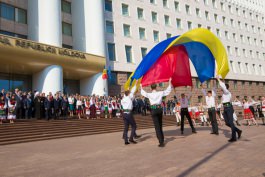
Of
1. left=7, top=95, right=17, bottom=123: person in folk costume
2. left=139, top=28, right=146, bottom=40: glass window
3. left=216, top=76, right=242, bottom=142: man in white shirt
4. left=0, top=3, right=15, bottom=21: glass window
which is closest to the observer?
left=216, top=76, right=242, bottom=142: man in white shirt

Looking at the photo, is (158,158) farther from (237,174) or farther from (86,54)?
(86,54)

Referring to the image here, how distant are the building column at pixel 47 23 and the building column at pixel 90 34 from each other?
15.1ft

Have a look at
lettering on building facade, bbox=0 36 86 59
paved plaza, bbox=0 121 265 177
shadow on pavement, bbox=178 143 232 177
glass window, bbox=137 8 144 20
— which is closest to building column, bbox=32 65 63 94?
lettering on building facade, bbox=0 36 86 59

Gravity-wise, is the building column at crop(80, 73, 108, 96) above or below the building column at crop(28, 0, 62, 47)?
below

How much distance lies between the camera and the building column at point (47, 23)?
71.5 ft

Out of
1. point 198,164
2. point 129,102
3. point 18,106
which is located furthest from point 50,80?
point 198,164

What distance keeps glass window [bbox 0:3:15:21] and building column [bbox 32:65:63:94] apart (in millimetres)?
6408

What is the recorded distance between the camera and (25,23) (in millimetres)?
23969

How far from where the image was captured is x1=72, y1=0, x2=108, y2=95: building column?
86.2ft

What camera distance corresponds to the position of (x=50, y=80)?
2173cm

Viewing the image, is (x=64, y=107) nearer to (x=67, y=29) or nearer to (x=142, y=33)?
(x=67, y=29)

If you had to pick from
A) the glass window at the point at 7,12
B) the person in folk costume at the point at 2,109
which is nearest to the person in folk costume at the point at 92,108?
the person in folk costume at the point at 2,109

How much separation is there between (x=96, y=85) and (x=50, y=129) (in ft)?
40.8

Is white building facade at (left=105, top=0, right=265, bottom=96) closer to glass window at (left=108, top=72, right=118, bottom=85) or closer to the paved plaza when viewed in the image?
glass window at (left=108, top=72, right=118, bottom=85)
